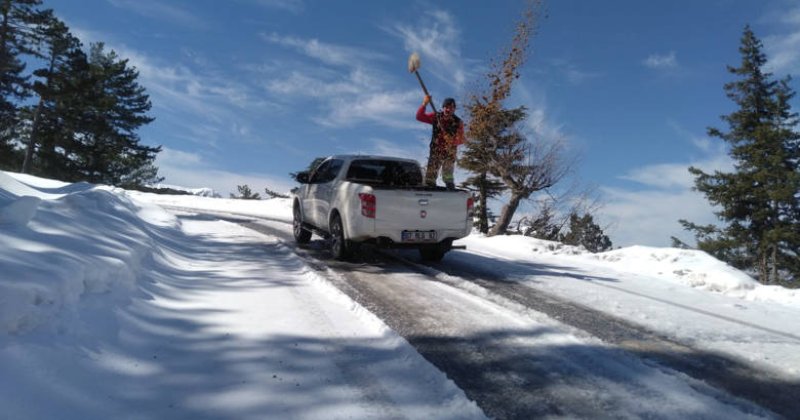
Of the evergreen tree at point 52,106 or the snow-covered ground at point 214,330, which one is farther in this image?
the evergreen tree at point 52,106

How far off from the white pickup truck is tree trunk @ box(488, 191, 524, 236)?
302 inches

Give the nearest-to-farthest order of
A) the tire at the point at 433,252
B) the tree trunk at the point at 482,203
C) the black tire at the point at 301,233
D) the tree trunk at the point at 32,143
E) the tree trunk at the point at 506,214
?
the tire at the point at 433,252 < the black tire at the point at 301,233 < the tree trunk at the point at 506,214 < the tree trunk at the point at 482,203 < the tree trunk at the point at 32,143

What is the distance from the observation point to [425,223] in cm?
693

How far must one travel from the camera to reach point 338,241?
744 cm

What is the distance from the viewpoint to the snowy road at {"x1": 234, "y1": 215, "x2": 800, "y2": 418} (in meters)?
2.64

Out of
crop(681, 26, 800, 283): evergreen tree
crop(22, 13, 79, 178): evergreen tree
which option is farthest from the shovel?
crop(22, 13, 79, 178): evergreen tree

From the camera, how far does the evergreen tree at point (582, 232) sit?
53.6 ft

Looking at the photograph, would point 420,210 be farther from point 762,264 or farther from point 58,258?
point 762,264

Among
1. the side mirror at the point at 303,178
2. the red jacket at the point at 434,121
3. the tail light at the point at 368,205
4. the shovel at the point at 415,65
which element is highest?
the shovel at the point at 415,65

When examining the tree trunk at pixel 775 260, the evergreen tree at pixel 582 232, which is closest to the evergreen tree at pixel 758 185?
the tree trunk at pixel 775 260

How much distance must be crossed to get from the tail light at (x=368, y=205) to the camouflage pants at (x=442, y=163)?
2.75 m

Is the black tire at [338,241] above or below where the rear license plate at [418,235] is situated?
below

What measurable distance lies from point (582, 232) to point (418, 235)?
1206 cm

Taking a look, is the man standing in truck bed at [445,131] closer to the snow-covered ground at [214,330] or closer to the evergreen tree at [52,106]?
the snow-covered ground at [214,330]
